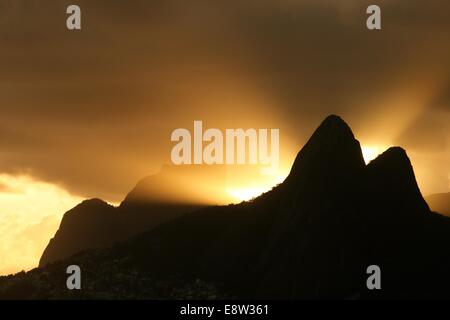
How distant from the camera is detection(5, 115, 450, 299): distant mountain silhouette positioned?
132125 mm

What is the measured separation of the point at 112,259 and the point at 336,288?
159 ft

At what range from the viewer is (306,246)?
135250 millimetres

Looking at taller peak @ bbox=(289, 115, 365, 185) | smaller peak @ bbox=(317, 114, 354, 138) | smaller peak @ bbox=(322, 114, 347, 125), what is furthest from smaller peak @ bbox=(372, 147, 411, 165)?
smaller peak @ bbox=(322, 114, 347, 125)

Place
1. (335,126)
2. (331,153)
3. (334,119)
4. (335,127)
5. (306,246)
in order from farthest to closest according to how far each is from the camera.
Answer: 1. (334,119)
2. (335,126)
3. (335,127)
4. (331,153)
5. (306,246)

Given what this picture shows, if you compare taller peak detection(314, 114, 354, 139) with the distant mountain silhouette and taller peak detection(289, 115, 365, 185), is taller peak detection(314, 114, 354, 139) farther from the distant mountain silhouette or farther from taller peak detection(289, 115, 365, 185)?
the distant mountain silhouette

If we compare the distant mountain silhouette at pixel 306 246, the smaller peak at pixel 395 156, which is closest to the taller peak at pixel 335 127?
the distant mountain silhouette at pixel 306 246

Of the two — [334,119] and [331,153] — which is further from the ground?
[334,119]

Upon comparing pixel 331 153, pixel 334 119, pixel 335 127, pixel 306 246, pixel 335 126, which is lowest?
pixel 306 246

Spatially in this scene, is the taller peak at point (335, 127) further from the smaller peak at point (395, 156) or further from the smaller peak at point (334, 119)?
the smaller peak at point (395, 156)

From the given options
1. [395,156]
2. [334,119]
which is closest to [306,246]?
[334,119]

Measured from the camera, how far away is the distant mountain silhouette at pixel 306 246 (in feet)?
433

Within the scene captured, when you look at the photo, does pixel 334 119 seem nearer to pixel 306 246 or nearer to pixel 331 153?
pixel 331 153

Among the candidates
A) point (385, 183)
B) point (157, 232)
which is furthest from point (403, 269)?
point (157, 232)
